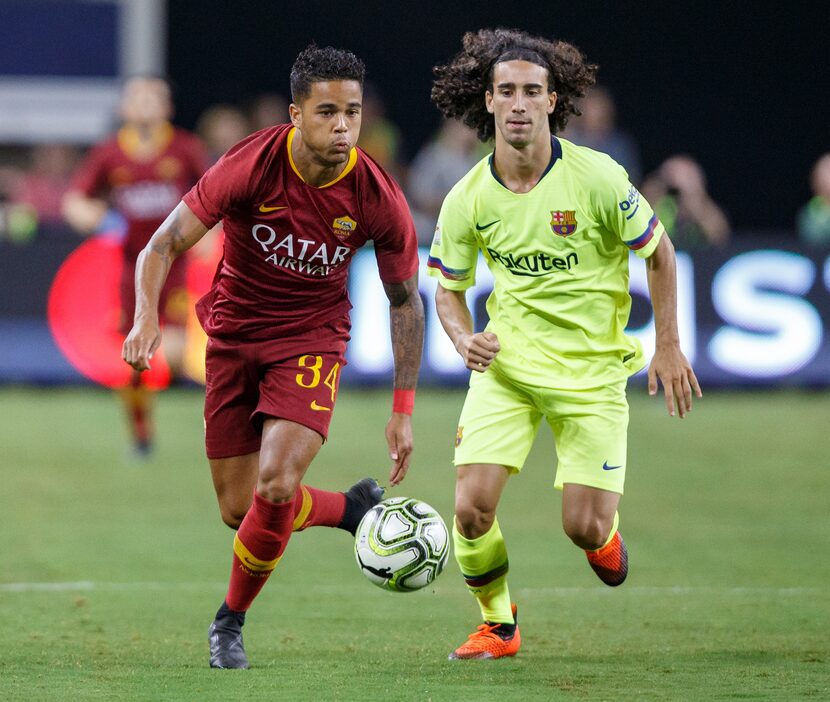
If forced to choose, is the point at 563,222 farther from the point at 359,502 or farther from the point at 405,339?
the point at 359,502

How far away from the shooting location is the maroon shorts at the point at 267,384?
6438 millimetres

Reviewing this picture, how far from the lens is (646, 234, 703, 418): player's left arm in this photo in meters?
6.41

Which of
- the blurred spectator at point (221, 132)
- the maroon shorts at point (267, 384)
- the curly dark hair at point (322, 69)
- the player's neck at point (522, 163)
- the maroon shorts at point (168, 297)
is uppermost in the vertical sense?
the blurred spectator at point (221, 132)

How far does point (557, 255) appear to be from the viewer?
665 centimetres

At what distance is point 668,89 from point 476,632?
16050 mm

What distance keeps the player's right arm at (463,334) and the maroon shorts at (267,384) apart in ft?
1.34

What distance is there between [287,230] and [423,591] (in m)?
2.56

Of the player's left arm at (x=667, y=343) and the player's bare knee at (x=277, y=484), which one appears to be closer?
the player's bare knee at (x=277, y=484)

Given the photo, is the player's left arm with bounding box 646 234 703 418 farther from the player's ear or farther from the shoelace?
the player's ear

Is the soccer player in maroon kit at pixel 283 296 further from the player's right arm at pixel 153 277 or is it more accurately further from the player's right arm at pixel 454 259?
the player's right arm at pixel 454 259

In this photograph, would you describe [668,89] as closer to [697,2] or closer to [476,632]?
[697,2]

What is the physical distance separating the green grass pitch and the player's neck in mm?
1861

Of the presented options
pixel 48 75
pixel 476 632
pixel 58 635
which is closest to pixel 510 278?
pixel 476 632

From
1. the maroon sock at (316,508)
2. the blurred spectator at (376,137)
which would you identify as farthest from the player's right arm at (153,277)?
the blurred spectator at (376,137)
